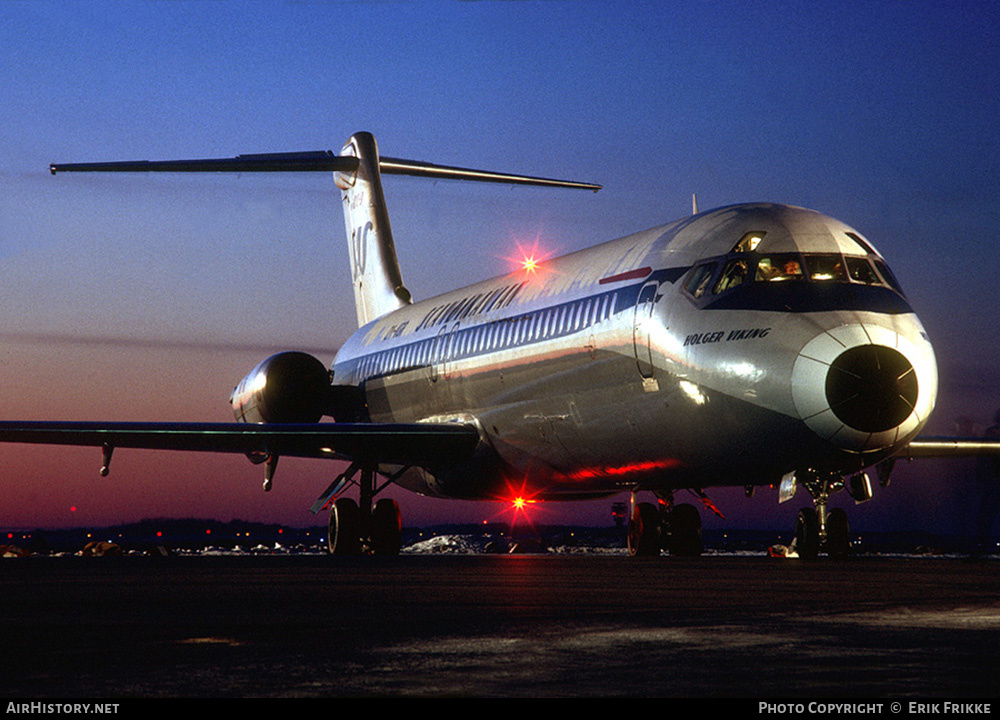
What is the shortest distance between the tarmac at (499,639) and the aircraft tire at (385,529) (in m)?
10.7

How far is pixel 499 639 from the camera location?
570 centimetres

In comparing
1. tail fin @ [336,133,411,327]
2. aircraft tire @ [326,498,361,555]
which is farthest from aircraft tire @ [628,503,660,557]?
tail fin @ [336,133,411,327]

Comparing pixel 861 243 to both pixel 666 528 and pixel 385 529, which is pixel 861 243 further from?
pixel 385 529

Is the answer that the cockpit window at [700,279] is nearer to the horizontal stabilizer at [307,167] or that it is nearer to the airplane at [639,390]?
the airplane at [639,390]

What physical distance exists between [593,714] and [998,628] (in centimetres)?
334

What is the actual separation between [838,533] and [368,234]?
1631 centimetres

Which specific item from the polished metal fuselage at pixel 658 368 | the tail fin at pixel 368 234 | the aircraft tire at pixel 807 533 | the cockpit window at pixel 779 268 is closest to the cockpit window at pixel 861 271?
the polished metal fuselage at pixel 658 368

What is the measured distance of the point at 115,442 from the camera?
1873cm

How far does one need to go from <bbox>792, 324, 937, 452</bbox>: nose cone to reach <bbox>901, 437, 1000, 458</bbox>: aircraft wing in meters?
6.08

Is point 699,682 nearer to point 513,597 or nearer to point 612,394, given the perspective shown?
point 513,597

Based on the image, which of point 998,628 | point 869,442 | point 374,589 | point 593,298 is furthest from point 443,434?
point 998,628

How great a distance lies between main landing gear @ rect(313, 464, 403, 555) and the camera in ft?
68.3

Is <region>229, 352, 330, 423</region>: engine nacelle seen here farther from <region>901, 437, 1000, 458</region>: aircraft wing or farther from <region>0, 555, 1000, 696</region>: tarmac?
<region>0, 555, 1000, 696</region>: tarmac

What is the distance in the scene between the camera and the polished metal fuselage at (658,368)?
41.2 ft
